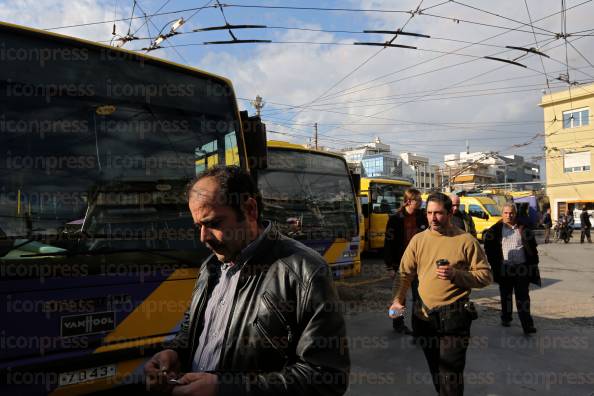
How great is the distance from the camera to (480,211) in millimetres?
21281

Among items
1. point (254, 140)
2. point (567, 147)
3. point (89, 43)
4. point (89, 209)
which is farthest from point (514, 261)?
point (567, 147)

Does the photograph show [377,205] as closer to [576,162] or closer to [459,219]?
[459,219]

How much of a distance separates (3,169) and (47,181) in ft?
0.81

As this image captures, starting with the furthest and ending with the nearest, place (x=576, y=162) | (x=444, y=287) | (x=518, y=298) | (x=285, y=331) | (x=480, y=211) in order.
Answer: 1. (x=576, y=162)
2. (x=480, y=211)
3. (x=518, y=298)
4. (x=444, y=287)
5. (x=285, y=331)

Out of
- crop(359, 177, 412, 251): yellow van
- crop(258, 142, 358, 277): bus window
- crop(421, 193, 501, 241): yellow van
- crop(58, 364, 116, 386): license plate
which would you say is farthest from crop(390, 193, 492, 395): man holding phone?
crop(421, 193, 501, 241): yellow van

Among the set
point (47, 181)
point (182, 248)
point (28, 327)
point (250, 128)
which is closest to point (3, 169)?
point (47, 181)

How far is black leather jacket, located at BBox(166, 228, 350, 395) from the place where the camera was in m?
1.33

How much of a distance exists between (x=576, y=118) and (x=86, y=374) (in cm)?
4371

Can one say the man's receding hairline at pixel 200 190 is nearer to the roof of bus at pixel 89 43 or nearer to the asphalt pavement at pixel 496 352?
the roof of bus at pixel 89 43

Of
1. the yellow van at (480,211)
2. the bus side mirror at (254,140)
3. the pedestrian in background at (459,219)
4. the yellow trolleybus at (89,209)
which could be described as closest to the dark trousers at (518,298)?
the pedestrian in background at (459,219)

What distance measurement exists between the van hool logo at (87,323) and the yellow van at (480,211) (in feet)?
64.5

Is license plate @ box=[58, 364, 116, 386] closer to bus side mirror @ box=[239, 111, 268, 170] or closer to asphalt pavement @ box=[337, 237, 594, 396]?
bus side mirror @ box=[239, 111, 268, 170]

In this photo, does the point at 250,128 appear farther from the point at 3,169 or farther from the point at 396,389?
the point at 396,389

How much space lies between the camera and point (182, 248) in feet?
10.3
